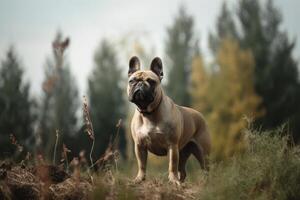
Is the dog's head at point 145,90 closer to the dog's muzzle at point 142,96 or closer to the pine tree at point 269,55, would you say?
the dog's muzzle at point 142,96

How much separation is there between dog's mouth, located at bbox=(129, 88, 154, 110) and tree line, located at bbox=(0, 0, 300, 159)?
23955 mm

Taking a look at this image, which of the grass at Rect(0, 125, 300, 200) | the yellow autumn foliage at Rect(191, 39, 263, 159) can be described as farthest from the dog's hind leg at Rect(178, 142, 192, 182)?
the yellow autumn foliage at Rect(191, 39, 263, 159)

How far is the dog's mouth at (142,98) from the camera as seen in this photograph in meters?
8.33

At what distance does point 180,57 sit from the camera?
148ft

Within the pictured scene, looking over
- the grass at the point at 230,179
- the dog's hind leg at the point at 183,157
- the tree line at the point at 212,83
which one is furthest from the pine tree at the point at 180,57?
the grass at the point at 230,179

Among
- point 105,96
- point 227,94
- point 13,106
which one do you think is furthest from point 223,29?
point 13,106

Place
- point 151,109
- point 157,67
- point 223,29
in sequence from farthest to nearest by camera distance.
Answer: point 223,29
point 157,67
point 151,109

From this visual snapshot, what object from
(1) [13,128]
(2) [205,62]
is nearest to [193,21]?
(2) [205,62]

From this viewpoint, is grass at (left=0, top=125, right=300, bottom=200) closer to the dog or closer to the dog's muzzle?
the dog

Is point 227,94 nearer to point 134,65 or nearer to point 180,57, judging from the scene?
point 180,57

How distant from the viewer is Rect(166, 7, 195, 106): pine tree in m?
44.1

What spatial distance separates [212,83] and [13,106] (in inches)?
549

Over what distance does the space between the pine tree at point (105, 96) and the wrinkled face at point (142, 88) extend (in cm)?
3461

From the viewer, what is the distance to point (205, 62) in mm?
43156
